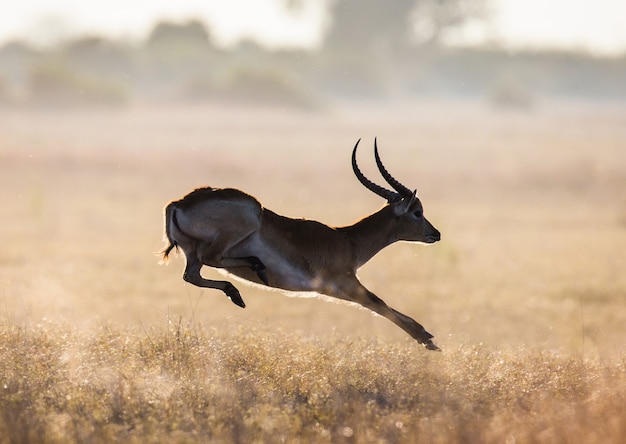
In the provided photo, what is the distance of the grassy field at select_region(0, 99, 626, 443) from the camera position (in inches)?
312

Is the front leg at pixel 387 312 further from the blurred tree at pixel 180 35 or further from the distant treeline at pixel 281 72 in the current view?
the blurred tree at pixel 180 35

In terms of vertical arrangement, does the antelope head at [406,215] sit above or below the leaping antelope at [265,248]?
above

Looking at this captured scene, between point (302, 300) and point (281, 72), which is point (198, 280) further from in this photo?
point (281, 72)

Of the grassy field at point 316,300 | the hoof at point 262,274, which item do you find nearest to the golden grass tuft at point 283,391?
the grassy field at point 316,300

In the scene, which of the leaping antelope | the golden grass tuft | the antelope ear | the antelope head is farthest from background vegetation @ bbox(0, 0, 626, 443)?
the antelope ear

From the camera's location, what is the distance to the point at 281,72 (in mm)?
97750

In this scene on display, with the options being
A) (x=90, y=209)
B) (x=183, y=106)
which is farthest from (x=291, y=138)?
(x=183, y=106)

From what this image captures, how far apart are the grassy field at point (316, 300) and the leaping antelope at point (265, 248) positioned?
54 centimetres

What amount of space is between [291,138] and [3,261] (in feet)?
116

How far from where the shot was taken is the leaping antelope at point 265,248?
9797mm

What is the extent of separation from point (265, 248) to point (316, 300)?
15632 millimetres

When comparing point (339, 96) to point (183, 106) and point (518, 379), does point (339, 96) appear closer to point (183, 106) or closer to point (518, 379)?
point (183, 106)

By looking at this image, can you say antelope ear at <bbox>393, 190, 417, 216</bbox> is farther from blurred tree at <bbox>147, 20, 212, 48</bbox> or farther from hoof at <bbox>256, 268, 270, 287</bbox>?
blurred tree at <bbox>147, 20, 212, 48</bbox>

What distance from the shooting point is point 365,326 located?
22.2 metres
